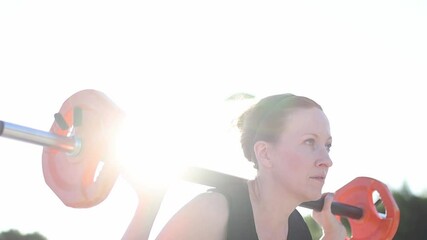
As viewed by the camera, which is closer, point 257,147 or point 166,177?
point 166,177

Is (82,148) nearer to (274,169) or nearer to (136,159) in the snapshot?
(136,159)

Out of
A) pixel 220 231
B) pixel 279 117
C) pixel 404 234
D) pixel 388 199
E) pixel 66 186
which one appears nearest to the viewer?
pixel 66 186

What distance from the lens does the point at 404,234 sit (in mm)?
6754

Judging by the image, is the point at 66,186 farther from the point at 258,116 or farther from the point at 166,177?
the point at 258,116

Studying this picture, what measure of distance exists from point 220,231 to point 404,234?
5.49 meters

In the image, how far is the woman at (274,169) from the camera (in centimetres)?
181

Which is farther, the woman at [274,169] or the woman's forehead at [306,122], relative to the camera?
the woman's forehead at [306,122]

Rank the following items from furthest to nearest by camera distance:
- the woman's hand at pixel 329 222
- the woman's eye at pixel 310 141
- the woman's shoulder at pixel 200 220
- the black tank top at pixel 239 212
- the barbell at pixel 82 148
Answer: the woman's hand at pixel 329 222 < the woman's eye at pixel 310 141 < the black tank top at pixel 239 212 < the woman's shoulder at pixel 200 220 < the barbell at pixel 82 148

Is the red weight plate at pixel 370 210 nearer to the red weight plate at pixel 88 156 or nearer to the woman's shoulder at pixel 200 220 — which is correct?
the woman's shoulder at pixel 200 220

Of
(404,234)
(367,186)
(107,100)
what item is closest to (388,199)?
(367,186)

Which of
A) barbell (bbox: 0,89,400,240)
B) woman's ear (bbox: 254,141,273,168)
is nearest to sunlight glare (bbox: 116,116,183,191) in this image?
barbell (bbox: 0,89,400,240)

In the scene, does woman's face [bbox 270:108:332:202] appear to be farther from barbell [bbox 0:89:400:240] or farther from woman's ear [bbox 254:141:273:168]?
barbell [bbox 0:89:400:240]

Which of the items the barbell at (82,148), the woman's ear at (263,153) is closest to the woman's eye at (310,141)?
the woman's ear at (263,153)

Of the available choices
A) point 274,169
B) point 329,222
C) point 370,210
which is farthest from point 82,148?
point 370,210
